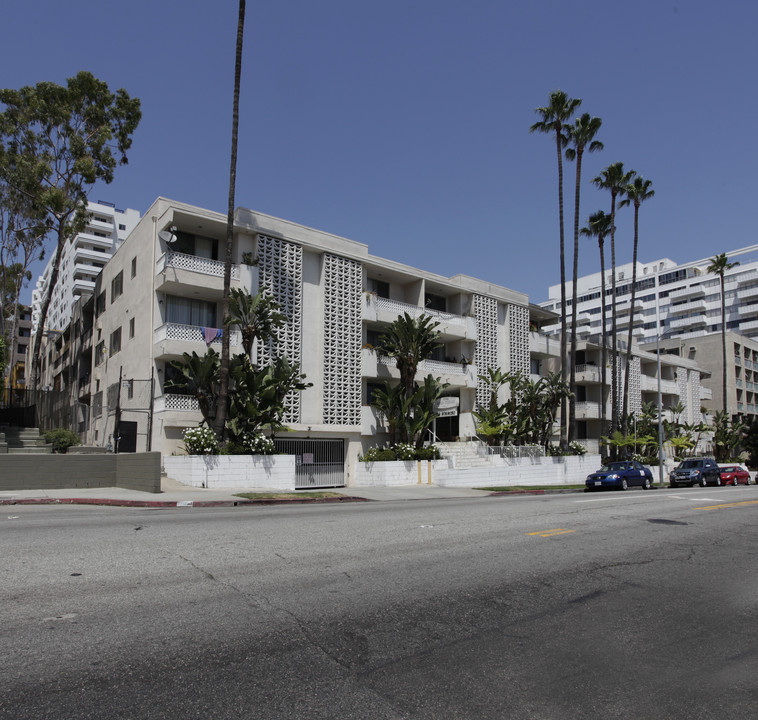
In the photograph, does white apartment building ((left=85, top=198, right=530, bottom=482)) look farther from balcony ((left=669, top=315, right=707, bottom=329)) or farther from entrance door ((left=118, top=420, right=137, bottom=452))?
balcony ((left=669, top=315, right=707, bottom=329))

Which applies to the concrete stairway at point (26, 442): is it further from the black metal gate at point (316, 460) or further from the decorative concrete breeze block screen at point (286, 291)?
the black metal gate at point (316, 460)

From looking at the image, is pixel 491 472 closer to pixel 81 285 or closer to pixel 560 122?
pixel 560 122

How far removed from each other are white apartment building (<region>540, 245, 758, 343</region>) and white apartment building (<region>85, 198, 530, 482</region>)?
78.7 meters

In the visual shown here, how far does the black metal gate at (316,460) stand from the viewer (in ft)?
99.0

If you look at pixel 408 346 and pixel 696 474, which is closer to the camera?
pixel 408 346

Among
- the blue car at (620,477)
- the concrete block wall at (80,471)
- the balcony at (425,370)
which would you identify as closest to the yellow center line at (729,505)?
the blue car at (620,477)

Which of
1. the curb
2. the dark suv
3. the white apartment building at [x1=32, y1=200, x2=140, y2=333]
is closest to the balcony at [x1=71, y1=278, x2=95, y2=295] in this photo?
the white apartment building at [x1=32, y1=200, x2=140, y2=333]

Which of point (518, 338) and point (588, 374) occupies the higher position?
point (518, 338)

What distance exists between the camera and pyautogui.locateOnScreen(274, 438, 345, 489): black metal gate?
30188mm

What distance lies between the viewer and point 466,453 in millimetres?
35844

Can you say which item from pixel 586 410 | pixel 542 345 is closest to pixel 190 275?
pixel 542 345

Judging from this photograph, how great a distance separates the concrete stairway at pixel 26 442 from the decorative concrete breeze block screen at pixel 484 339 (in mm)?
23524

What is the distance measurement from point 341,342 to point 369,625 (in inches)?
1062

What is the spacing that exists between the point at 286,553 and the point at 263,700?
4.91 metres
